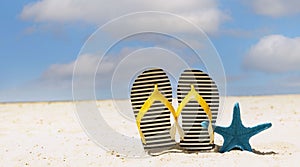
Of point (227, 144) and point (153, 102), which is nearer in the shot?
point (153, 102)

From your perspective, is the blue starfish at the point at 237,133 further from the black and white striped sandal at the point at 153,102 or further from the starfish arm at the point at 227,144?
the black and white striped sandal at the point at 153,102

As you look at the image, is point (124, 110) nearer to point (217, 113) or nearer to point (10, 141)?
point (217, 113)

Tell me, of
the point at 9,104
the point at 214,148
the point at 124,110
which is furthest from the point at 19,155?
Result: the point at 9,104

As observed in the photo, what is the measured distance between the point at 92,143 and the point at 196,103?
9.45 feet

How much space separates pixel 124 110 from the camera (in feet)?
29.1

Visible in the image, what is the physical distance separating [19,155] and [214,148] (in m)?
3.56

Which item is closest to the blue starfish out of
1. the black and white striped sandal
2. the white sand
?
the white sand

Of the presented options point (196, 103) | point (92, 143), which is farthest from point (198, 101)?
point (92, 143)

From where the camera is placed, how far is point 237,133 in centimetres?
819

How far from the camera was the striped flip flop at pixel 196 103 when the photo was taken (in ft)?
26.1

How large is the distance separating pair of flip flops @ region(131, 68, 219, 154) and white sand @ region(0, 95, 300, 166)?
385 mm

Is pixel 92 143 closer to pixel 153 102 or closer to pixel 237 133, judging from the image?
pixel 153 102

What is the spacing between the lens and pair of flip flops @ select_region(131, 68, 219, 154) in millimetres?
7973

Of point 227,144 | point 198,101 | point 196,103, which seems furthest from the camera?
point 227,144
